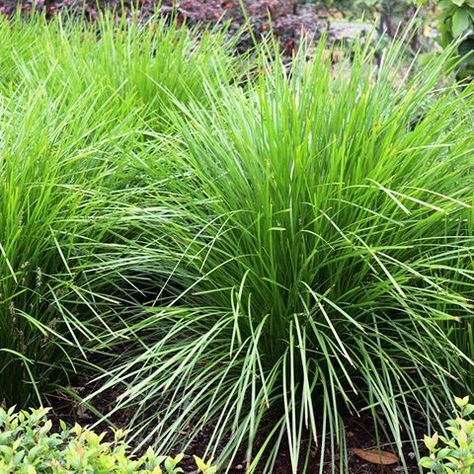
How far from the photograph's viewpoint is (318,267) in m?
2.25

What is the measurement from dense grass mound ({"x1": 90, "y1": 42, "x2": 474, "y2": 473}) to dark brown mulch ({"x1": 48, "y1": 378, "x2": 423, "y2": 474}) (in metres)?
0.04

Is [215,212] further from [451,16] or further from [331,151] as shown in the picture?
[451,16]

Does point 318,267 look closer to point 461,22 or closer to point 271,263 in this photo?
point 271,263

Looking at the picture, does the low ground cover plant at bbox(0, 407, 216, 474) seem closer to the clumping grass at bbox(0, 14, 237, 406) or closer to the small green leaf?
the clumping grass at bbox(0, 14, 237, 406)

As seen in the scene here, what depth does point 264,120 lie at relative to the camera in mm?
2492

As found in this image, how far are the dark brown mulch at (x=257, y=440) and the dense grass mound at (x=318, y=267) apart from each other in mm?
37

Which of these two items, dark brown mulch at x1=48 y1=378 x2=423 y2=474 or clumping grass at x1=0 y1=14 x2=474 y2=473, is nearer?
clumping grass at x1=0 y1=14 x2=474 y2=473

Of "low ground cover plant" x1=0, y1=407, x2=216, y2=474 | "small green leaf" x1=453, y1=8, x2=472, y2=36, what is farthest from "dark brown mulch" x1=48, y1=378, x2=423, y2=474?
"small green leaf" x1=453, y1=8, x2=472, y2=36

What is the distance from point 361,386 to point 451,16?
2601 millimetres

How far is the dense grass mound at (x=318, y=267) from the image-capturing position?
2213mm

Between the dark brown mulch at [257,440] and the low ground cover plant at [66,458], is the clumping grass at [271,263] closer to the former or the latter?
the dark brown mulch at [257,440]

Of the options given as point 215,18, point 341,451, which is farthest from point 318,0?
point 341,451

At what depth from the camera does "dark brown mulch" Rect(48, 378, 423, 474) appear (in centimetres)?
233

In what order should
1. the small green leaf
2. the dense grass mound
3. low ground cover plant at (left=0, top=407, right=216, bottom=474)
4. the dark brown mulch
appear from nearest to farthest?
1. low ground cover plant at (left=0, top=407, right=216, bottom=474)
2. the dense grass mound
3. the dark brown mulch
4. the small green leaf
